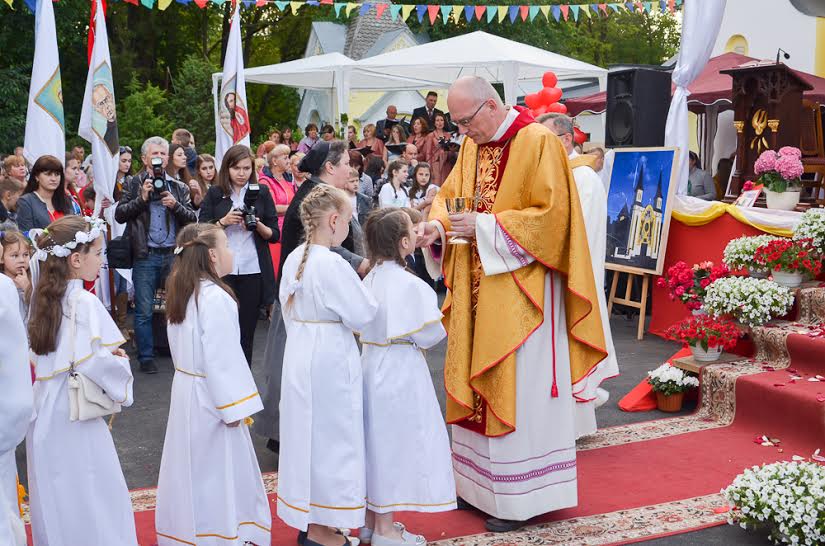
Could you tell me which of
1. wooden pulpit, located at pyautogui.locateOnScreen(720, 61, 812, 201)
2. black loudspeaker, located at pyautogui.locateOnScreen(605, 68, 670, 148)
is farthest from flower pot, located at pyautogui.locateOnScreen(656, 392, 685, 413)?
wooden pulpit, located at pyautogui.locateOnScreen(720, 61, 812, 201)

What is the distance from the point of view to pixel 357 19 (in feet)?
108

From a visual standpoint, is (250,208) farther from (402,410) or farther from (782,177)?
(782,177)

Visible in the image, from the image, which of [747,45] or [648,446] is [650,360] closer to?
[648,446]

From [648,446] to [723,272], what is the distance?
2176 millimetres

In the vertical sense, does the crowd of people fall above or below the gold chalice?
below

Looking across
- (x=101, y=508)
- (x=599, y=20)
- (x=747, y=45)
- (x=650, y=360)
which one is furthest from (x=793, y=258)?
(x=599, y=20)

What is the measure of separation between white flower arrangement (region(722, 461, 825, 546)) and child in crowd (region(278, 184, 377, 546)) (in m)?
1.86

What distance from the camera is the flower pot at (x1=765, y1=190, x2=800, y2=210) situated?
27.0 ft

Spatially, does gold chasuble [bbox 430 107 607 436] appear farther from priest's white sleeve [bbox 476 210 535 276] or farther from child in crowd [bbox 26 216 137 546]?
child in crowd [bbox 26 216 137 546]

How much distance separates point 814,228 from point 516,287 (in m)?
3.60

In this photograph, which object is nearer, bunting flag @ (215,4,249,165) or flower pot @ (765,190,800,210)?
flower pot @ (765,190,800,210)

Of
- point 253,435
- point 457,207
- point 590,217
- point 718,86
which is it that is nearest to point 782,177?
point 590,217

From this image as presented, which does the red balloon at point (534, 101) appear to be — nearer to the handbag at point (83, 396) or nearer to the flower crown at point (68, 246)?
the flower crown at point (68, 246)

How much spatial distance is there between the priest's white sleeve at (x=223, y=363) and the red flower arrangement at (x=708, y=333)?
3.95 metres
